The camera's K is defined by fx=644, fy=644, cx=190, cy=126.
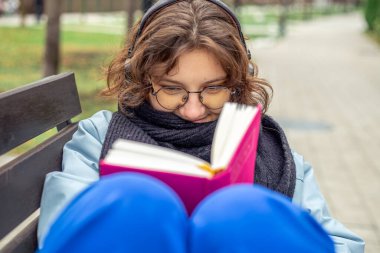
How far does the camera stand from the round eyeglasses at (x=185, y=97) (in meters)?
2.06

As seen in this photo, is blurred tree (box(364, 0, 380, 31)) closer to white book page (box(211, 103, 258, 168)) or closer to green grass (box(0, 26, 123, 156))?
green grass (box(0, 26, 123, 156))

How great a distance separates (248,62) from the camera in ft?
7.16

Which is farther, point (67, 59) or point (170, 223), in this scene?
point (67, 59)

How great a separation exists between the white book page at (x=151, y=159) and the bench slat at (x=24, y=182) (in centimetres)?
48

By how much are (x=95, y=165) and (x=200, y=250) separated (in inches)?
29.3

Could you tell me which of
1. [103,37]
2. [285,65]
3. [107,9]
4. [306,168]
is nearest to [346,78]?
[285,65]

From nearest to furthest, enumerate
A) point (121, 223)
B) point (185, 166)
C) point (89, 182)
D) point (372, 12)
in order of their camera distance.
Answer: point (121, 223), point (185, 166), point (89, 182), point (372, 12)

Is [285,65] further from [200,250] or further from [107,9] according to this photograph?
[107,9]

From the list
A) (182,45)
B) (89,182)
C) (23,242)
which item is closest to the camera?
(89,182)

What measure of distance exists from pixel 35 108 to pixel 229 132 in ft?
2.71

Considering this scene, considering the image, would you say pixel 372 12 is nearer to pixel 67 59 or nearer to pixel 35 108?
pixel 67 59

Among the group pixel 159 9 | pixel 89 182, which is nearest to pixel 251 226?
pixel 89 182

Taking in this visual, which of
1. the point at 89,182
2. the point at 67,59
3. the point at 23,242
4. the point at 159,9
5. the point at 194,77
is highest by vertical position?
the point at 159,9

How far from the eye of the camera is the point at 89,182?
182cm
